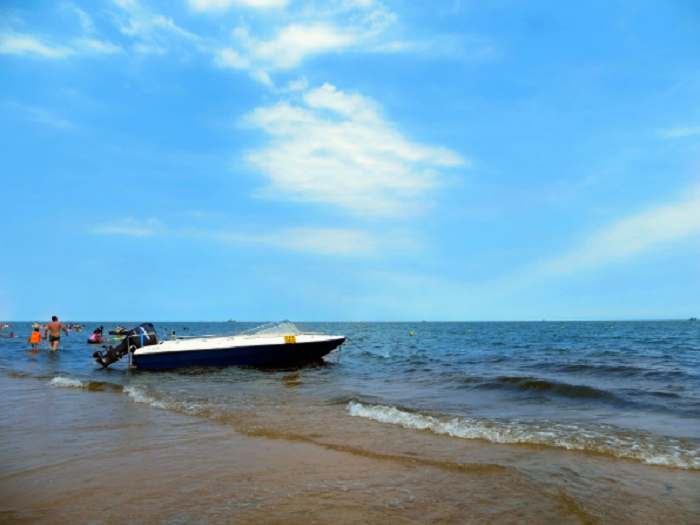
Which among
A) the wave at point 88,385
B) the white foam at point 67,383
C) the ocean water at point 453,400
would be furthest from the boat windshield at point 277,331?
the white foam at point 67,383

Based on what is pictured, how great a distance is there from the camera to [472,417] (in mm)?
8945

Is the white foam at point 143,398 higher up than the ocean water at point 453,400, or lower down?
higher up

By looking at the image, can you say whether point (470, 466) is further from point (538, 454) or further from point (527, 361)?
point (527, 361)

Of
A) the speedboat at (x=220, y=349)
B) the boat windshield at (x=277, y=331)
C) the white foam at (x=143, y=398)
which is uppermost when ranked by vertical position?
the boat windshield at (x=277, y=331)

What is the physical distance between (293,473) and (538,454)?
3619mm

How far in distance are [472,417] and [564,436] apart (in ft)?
6.13

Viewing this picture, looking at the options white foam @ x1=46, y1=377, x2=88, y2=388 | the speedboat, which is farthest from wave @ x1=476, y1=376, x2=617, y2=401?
white foam @ x1=46, y1=377, x2=88, y2=388

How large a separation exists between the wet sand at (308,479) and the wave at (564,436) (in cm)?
38

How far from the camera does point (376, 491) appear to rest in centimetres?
484

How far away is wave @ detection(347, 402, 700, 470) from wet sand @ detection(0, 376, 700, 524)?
0.38 metres

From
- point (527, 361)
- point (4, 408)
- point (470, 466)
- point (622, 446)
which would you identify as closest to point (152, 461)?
point (470, 466)

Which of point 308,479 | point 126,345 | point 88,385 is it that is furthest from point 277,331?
point 308,479

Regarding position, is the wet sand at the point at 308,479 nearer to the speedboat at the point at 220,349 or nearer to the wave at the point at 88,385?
the wave at the point at 88,385

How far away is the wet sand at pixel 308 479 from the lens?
4312 millimetres
